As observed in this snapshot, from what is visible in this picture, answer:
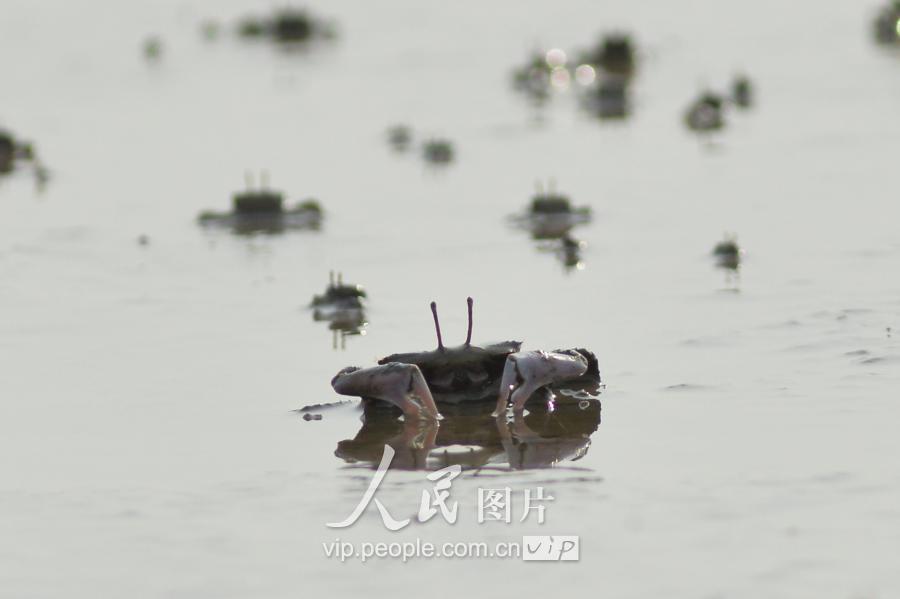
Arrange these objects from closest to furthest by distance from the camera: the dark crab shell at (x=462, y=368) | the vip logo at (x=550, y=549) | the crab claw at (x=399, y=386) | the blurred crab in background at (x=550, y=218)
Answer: the vip logo at (x=550, y=549), the crab claw at (x=399, y=386), the dark crab shell at (x=462, y=368), the blurred crab in background at (x=550, y=218)

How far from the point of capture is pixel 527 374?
9.08 meters

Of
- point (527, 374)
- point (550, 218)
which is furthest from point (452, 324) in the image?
point (550, 218)

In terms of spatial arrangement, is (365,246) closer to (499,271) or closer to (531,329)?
(499,271)

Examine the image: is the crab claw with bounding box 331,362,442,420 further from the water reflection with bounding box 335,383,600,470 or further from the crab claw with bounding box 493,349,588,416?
the crab claw with bounding box 493,349,588,416

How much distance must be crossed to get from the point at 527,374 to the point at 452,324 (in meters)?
2.51

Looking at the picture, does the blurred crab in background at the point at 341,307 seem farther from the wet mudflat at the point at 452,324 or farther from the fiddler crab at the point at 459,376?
the fiddler crab at the point at 459,376

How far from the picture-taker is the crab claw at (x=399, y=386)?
9016 millimetres

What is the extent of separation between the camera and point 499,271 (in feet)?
44.3

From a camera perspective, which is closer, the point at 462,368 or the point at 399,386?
the point at 399,386

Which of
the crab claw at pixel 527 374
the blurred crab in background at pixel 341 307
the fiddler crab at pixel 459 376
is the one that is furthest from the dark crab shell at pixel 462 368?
the blurred crab in background at pixel 341 307

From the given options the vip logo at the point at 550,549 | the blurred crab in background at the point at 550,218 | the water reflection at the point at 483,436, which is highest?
the blurred crab in background at the point at 550,218

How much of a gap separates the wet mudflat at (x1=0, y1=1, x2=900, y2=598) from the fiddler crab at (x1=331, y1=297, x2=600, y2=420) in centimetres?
20

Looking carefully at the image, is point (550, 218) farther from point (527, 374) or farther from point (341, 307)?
point (527, 374)

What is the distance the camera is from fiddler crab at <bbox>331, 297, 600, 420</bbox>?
9.04 m
